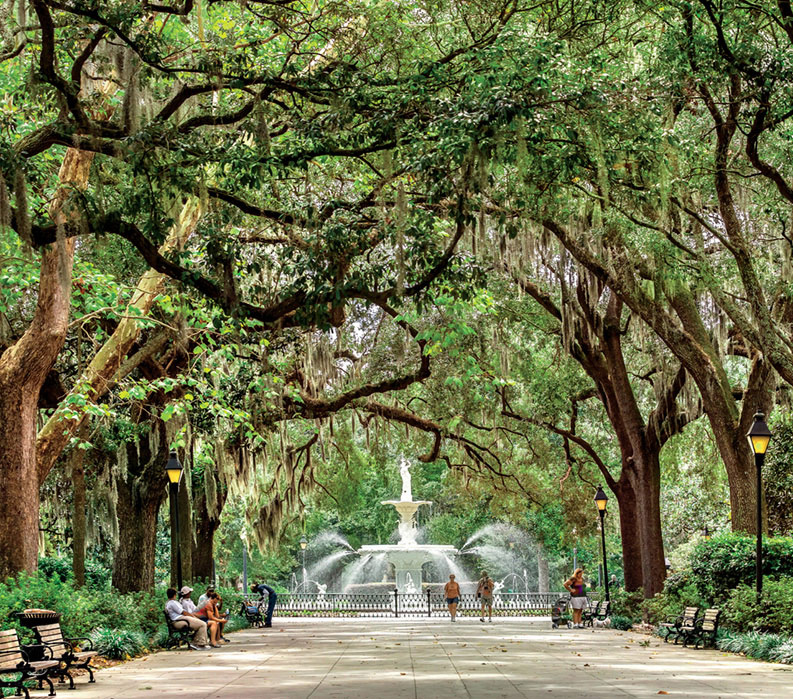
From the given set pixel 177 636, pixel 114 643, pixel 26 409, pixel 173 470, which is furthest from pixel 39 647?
pixel 173 470

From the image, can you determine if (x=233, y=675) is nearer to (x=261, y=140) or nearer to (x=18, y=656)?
(x=18, y=656)

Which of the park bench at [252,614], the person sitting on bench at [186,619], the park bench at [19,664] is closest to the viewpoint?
the park bench at [19,664]

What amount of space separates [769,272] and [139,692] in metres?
14.0

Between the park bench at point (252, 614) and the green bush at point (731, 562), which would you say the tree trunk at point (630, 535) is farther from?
the park bench at point (252, 614)

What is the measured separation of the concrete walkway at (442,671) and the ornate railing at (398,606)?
14860 mm

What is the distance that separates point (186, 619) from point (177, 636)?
2.34 feet

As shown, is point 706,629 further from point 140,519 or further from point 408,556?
point 408,556

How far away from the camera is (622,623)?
74.9 ft

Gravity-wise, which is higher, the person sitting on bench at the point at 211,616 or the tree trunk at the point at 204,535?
the tree trunk at the point at 204,535

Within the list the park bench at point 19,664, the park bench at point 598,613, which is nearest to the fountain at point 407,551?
the park bench at point 598,613

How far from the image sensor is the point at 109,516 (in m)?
25.0

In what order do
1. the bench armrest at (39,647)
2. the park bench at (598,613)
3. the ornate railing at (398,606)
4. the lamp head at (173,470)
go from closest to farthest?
the bench armrest at (39,647)
the lamp head at (173,470)
the park bench at (598,613)
the ornate railing at (398,606)

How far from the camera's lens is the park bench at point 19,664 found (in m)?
9.32

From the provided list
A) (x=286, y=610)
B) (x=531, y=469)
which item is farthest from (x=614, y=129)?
(x=286, y=610)
